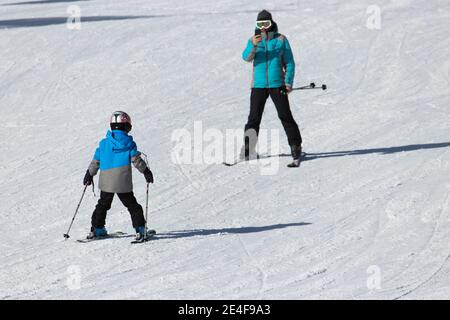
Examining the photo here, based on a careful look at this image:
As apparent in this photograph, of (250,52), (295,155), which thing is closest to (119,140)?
(250,52)

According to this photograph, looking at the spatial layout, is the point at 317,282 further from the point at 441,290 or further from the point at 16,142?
the point at 16,142

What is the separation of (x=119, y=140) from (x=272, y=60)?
3.23 meters

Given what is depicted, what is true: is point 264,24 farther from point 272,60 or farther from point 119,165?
point 119,165

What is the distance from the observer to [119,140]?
33.8ft

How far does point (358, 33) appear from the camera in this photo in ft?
71.2

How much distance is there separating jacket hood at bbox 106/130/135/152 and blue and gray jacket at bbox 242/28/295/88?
297cm

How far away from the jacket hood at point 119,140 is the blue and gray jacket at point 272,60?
2.97 m

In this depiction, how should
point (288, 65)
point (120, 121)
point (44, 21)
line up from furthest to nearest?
point (44, 21) < point (288, 65) < point (120, 121)

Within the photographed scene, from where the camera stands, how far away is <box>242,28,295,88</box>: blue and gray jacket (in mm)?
12922

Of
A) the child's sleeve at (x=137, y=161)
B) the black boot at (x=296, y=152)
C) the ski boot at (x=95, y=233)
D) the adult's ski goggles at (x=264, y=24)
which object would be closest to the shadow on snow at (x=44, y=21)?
the black boot at (x=296, y=152)

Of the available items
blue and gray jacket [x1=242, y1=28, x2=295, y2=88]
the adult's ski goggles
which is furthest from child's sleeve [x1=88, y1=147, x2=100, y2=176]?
the adult's ski goggles

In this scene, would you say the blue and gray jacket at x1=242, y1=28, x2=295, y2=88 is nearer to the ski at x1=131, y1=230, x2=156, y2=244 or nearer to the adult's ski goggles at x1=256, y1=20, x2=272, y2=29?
the adult's ski goggles at x1=256, y1=20, x2=272, y2=29

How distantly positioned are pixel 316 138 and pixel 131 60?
6.49m

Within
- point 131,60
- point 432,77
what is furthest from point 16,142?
point 432,77
